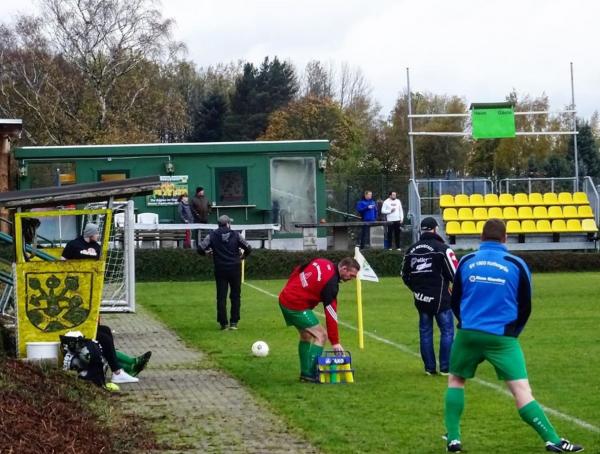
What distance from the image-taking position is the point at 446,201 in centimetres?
4028

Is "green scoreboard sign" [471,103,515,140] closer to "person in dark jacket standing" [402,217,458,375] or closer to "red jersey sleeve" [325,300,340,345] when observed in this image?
"person in dark jacket standing" [402,217,458,375]

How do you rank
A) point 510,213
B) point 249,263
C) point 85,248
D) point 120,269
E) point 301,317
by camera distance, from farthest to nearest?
point 510,213, point 249,263, point 120,269, point 85,248, point 301,317

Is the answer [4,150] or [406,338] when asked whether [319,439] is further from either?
[4,150]

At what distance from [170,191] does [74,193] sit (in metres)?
24.6

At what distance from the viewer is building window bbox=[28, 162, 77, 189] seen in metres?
38.0

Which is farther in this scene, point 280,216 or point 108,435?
point 280,216

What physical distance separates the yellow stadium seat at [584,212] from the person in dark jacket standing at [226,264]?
74.8 ft

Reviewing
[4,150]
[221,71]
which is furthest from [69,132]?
[221,71]

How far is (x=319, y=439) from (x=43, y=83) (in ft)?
185

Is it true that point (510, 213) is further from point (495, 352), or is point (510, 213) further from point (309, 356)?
point (495, 352)

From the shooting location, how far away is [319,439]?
9.78 m

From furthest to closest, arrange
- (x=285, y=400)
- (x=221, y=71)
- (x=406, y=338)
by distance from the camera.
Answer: (x=221, y=71), (x=406, y=338), (x=285, y=400)

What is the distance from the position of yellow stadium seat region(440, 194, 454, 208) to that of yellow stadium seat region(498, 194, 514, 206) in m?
1.67

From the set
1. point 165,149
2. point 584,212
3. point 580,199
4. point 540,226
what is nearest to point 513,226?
point 540,226
